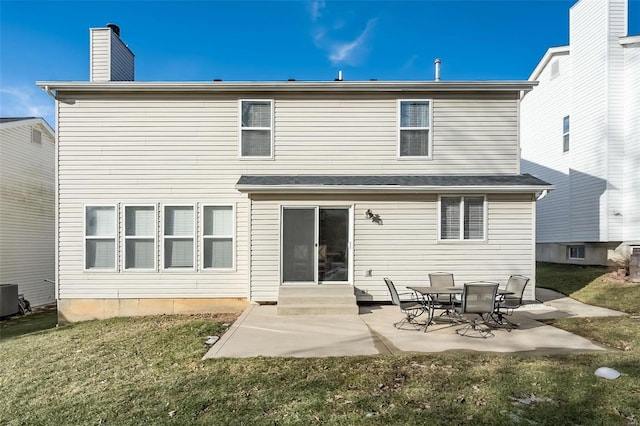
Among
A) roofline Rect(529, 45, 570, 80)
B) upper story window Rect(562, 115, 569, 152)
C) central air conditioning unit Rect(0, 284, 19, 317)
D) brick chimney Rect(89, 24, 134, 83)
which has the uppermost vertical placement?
roofline Rect(529, 45, 570, 80)

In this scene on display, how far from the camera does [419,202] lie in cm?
889


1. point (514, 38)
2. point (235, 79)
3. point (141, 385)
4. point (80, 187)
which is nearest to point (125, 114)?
point (80, 187)

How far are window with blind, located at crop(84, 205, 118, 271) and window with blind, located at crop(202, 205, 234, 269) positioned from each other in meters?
2.31

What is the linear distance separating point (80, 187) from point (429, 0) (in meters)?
12.4

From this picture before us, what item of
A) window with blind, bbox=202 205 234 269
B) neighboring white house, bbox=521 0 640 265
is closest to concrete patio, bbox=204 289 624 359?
window with blind, bbox=202 205 234 269

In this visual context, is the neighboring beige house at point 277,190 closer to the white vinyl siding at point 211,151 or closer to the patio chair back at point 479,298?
the white vinyl siding at point 211,151

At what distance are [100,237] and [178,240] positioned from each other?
1.99 m

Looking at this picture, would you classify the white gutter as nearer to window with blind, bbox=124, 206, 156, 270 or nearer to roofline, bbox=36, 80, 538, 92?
roofline, bbox=36, 80, 538, 92

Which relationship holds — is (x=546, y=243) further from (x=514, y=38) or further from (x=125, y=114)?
(x=125, y=114)

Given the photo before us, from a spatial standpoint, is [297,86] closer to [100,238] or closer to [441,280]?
[441,280]

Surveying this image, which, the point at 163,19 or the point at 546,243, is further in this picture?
the point at 546,243

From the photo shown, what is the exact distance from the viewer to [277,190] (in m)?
8.55

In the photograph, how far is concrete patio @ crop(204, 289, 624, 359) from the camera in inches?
216

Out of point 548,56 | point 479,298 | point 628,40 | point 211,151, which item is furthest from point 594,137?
point 211,151
